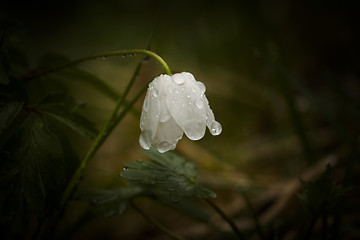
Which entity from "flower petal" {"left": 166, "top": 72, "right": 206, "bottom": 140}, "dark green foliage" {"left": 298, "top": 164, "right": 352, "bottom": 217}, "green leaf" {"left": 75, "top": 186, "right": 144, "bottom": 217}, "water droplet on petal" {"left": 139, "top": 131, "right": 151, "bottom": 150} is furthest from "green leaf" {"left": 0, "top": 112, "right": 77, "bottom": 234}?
"dark green foliage" {"left": 298, "top": 164, "right": 352, "bottom": 217}

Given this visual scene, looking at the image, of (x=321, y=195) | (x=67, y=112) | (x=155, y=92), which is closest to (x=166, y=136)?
(x=155, y=92)

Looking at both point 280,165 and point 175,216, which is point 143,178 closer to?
point 175,216

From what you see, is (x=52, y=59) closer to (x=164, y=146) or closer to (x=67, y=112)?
(x=67, y=112)

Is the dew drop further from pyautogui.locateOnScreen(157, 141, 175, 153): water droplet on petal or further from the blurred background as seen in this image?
the blurred background

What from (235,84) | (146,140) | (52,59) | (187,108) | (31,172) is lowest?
(31,172)

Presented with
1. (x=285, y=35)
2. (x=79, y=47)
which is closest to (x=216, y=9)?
(x=285, y=35)

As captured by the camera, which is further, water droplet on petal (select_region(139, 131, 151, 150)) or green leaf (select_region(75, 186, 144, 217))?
green leaf (select_region(75, 186, 144, 217))
